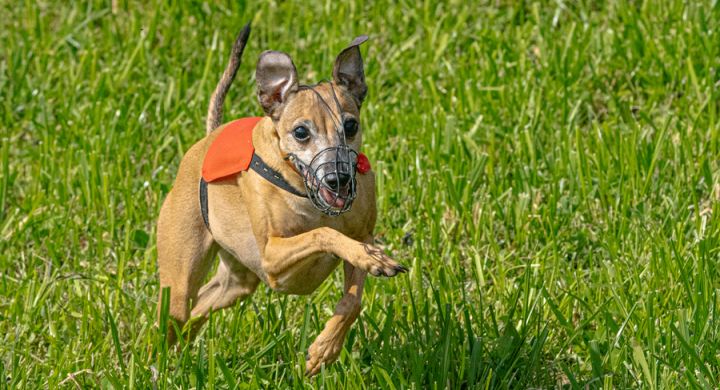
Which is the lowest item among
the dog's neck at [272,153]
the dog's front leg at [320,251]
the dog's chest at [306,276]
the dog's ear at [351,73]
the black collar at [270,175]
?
the dog's chest at [306,276]

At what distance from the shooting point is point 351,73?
5348 mm

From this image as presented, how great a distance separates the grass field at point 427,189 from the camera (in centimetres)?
582

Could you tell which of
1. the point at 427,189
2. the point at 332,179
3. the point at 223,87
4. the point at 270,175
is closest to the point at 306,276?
the point at 270,175

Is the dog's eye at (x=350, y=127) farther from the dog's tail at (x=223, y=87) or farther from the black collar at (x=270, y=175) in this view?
the dog's tail at (x=223, y=87)

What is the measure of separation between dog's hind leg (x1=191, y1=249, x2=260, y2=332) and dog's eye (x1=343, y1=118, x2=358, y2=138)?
132 centimetres

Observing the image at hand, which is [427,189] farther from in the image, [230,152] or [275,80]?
[275,80]

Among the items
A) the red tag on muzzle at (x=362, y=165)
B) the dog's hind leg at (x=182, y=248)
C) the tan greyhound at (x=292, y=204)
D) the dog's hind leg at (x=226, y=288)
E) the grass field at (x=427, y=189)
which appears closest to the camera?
the tan greyhound at (x=292, y=204)

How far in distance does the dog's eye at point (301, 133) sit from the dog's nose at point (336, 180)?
25cm

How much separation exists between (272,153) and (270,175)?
0.09m

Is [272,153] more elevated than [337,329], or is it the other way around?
[272,153]

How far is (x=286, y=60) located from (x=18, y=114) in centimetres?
390

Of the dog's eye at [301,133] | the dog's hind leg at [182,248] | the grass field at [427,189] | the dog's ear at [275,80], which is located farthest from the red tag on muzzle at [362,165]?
the dog's hind leg at [182,248]

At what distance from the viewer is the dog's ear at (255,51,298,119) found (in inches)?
209

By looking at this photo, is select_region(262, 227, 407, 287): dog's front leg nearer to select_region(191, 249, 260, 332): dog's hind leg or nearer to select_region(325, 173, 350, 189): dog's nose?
select_region(325, 173, 350, 189): dog's nose
